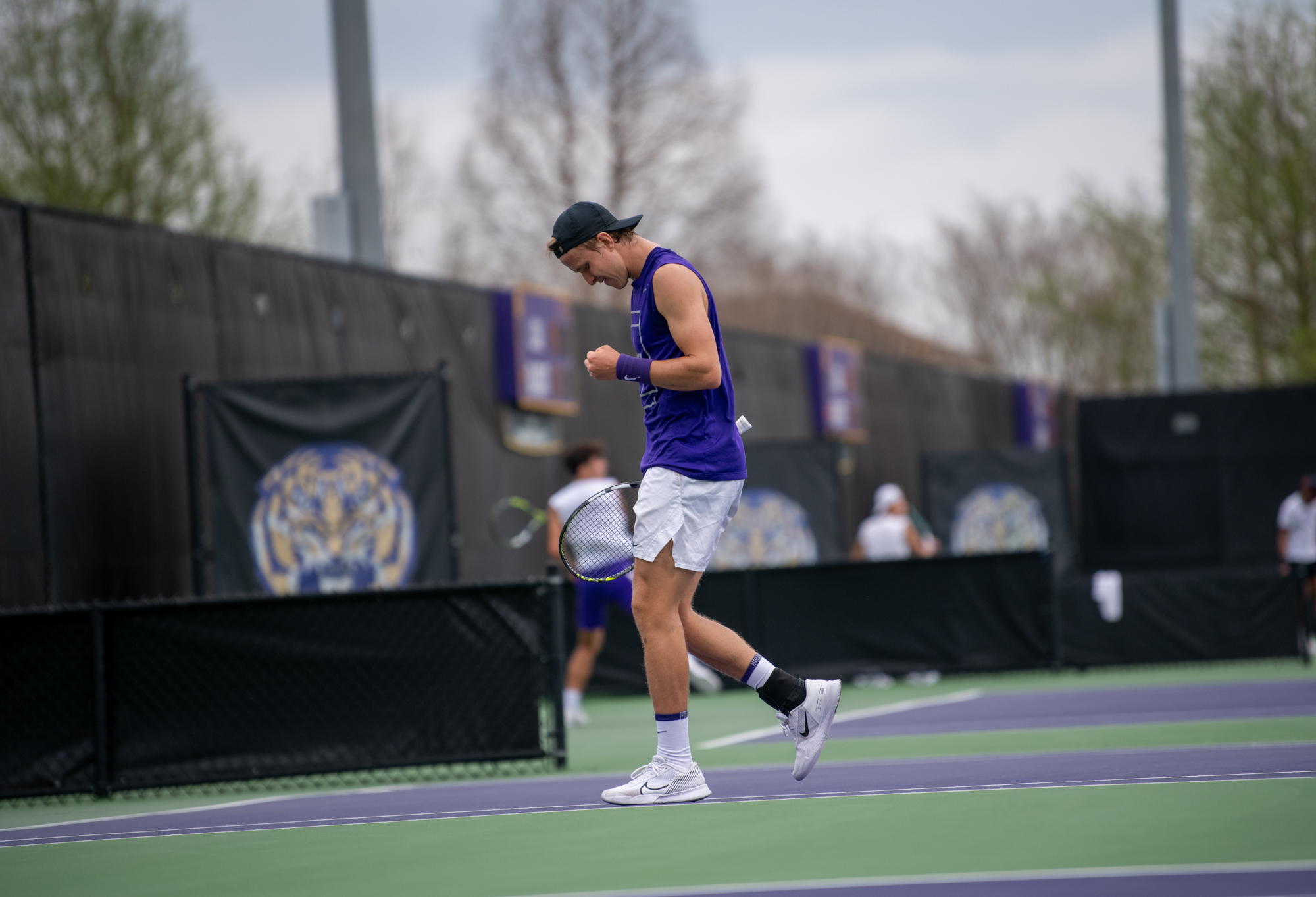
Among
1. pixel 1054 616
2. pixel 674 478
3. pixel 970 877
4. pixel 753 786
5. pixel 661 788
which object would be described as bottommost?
pixel 1054 616

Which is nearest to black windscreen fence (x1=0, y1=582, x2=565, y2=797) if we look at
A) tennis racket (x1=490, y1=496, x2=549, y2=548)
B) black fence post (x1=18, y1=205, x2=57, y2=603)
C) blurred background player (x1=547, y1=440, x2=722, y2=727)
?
black fence post (x1=18, y1=205, x2=57, y2=603)

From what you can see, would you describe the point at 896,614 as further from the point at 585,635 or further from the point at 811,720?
the point at 811,720

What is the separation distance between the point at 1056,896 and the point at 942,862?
0.57 metres

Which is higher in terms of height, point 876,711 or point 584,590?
point 584,590

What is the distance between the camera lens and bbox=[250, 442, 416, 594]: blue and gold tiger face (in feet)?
34.1

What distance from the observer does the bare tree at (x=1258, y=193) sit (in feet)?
89.8

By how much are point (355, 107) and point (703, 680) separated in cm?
506

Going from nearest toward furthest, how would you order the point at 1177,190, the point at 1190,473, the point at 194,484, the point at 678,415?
the point at 678,415 → the point at 194,484 → the point at 1190,473 → the point at 1177,190

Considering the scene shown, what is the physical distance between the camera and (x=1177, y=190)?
2066 centimetres

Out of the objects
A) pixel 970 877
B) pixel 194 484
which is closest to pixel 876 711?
pixel 194 484

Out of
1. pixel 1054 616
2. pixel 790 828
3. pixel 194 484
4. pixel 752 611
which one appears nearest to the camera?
pixel 790 828

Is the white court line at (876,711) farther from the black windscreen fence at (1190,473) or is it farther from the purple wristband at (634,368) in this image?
the black windscreen fence at (1190,473)

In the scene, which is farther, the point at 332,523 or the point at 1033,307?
the point at 1033,307

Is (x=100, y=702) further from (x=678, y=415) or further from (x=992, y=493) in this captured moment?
→ (x=992, y=493)
